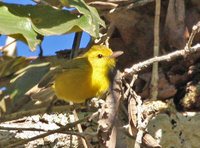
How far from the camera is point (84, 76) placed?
222cm

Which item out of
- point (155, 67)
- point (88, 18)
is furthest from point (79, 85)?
point (88, 18)

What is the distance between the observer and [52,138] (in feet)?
6.57

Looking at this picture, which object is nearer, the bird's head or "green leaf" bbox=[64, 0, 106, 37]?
"green leaf" bbox=[64, 0, 106, 37]

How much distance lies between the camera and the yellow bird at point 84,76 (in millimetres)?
2111

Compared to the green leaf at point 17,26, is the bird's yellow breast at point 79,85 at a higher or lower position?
lower

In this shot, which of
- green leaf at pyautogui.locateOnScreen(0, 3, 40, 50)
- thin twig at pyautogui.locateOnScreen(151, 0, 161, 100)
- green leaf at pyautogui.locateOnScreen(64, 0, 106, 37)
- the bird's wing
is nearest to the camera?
green leaf at pyautogui.locateOnScreen(0, 3, 40, 50)

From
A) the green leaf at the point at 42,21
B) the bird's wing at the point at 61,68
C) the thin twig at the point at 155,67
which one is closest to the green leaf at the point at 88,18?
the green leaf at the point at 42,21

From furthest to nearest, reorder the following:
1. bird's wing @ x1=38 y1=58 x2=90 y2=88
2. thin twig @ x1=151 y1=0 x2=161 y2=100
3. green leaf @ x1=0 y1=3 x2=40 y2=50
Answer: bird's wing @ x1=38 y1=58 x2=90 y2=88 → thin twig @ x1=151 y1=0 x2=161 y2=100 → green leaf @ x1=0 y1=3 x2=40 y2=50

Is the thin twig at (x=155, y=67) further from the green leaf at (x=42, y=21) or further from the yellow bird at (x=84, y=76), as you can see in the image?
the green leaf at (x=42, y=21)

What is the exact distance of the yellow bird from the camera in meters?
2.11

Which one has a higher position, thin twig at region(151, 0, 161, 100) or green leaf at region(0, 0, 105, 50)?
green leaf at region(0, 0, 105, 50)

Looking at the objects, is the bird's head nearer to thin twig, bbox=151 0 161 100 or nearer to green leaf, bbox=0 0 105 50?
thin twig, bbox=151 0 161 100

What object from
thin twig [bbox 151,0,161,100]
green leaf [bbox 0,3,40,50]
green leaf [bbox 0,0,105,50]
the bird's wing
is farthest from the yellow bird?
green leaf [bbox 0,3,40,50]

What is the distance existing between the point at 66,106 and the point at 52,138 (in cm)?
14
